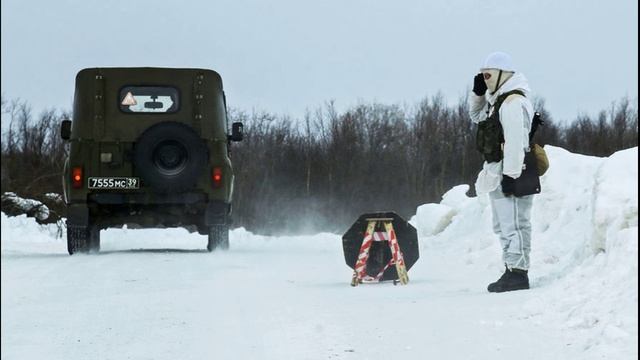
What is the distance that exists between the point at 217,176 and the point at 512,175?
6.17m

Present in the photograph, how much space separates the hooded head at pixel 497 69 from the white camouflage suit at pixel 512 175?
22 millimetres

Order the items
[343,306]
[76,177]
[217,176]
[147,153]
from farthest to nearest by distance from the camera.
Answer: [217,176], [76,177], [147,153], [343,306]

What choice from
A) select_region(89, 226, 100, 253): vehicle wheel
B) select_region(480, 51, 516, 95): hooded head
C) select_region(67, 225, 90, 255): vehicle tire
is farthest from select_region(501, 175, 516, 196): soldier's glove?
select_region(89, 226, 100, 253): vehicle wheel

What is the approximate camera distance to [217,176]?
12938 millimetres

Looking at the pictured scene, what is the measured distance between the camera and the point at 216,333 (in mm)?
5660

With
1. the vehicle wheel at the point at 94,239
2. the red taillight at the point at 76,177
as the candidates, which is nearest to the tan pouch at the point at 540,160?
the red taillight at the point at 76,177

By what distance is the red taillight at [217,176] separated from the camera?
12.9m

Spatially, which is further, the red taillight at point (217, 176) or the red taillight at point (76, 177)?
the red taillight at point (217, 176)

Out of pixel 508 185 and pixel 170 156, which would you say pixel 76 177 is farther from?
pixel 508 185

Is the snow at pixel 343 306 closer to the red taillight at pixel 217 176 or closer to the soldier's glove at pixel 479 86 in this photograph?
the soldier's glove at pixel 479 86

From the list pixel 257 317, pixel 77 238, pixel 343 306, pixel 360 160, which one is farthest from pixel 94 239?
pixel 360 160

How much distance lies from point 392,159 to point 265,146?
9436 millimetres

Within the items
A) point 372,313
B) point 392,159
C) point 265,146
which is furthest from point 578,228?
point 392,159

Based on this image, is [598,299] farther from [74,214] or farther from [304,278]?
[74,214]
